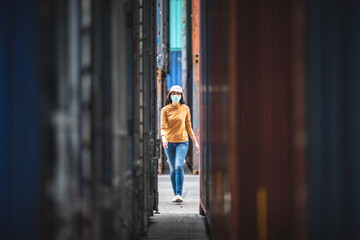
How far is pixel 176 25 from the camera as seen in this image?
17.9 m

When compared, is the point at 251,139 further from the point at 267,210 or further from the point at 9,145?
the point at 9,145

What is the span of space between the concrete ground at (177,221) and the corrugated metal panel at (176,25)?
11961 millimetres

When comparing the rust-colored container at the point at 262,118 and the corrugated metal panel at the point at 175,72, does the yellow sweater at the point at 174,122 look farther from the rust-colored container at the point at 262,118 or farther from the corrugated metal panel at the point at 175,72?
the corrugated metal panel at the point at 175,72

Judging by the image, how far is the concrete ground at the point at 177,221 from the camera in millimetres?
4070

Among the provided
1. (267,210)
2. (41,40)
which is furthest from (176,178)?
(41,40)

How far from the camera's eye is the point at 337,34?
2.47m

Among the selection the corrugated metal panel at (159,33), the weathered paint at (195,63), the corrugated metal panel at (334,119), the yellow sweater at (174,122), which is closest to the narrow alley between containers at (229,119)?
the corrugated metal panel at (334,119)

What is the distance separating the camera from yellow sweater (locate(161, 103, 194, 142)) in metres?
5.68

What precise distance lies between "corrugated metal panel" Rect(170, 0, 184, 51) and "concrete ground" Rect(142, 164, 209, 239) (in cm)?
1196

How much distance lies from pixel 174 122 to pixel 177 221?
1.69m

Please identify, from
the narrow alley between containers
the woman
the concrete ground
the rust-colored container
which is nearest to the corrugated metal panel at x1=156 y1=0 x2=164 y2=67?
the woman

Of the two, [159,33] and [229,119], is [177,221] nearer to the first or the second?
[229,119]

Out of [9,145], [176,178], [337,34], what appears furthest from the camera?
[176,178]

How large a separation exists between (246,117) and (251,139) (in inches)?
6.7
